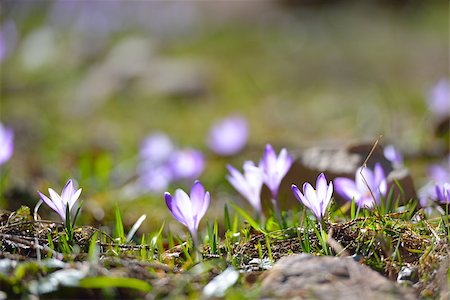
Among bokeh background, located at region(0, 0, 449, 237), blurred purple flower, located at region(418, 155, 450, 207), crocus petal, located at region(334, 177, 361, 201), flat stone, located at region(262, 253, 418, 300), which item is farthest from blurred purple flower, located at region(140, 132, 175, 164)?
flat stone, located at region(262, 253, 418, 300)

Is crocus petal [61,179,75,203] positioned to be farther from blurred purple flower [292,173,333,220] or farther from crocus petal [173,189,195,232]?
blurred purple flower [292,173,333,220]

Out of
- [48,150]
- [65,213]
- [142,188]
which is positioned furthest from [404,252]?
[48,150]

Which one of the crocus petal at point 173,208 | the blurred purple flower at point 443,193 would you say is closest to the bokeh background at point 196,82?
the blurred purple flower at point 443,193

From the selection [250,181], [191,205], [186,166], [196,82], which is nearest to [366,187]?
[250,181]

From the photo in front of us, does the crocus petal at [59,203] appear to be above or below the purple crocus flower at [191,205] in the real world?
above

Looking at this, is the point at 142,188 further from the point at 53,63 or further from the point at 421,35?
the point at 421,35

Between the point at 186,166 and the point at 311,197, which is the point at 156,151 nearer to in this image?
the point at 186,166

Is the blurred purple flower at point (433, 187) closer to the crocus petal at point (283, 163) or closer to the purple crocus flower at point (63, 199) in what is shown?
the crocus petal at point (283, 163)
